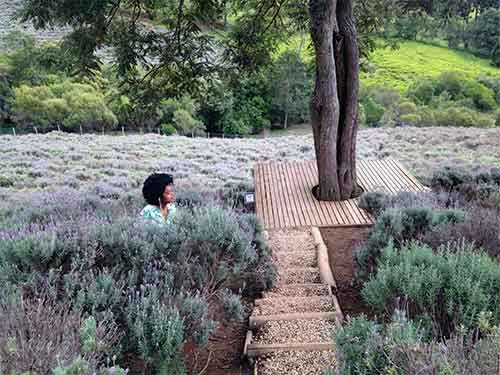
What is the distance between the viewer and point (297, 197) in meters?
9.08

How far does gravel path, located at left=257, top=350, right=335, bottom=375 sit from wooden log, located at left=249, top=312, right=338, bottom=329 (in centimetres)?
48

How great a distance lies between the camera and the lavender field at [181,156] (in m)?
12.6

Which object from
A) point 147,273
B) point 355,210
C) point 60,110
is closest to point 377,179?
point 355,210

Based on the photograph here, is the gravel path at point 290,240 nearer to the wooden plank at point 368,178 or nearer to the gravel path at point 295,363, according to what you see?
the wooden plank at point 368,178

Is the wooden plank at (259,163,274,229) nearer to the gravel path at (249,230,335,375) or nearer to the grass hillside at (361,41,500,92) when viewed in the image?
the gravel path at (249,230,335,375)

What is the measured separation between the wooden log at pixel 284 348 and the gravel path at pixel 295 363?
0.03m

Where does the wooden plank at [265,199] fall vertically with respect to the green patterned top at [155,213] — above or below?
below

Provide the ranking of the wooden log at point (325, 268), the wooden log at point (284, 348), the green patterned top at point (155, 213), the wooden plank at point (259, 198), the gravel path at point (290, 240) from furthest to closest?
the wooden plank at point (259, 198) < the gravel path at point (290, 240) < the green patterned top at point (155, 213) < the wooden log at point (325, 268) < the wooden log at point (284, 348)

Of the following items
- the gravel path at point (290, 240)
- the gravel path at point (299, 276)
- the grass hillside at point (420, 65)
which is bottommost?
the gravel path at point (290, 240)

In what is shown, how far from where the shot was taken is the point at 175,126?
135 feet

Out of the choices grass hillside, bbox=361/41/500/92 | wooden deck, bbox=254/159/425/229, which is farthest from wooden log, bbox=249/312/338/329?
grass hillside, bbox=361/41/500/92

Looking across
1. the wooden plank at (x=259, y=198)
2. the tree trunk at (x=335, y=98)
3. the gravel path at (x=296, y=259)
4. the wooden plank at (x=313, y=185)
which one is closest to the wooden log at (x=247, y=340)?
the gravel path at (x=296, y=259)

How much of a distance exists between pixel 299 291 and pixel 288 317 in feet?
3.05

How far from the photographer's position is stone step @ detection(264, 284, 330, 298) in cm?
461
